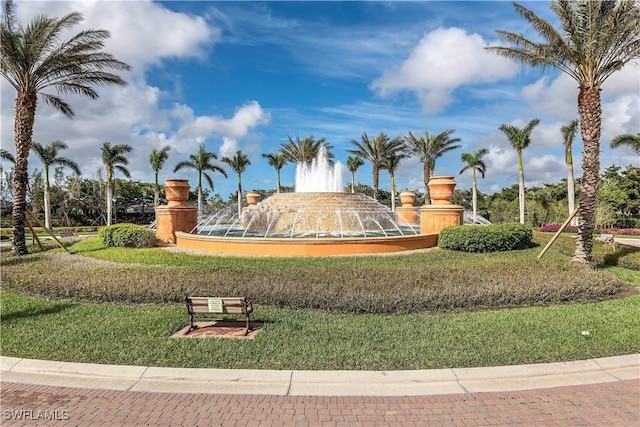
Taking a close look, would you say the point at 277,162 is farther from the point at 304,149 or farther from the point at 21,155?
the point at 21,155

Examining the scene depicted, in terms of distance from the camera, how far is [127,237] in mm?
16453

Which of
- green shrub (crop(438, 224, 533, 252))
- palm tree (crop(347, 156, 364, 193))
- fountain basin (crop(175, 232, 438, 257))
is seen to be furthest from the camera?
palm tree (crop(347, 156, 364, 193))

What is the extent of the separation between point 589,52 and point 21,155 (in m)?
19.6

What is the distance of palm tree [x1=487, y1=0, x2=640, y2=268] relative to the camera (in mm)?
11547

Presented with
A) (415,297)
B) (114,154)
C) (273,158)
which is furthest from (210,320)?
(273,158)

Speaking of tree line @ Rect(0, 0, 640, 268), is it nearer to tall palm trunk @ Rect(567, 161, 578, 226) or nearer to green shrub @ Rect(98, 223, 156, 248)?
green shrub @ Rect(98, 223, 156, 248)

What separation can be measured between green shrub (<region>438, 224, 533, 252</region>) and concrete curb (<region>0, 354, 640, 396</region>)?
9.38 meters

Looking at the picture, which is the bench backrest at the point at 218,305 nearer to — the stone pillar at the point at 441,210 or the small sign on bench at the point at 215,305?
the small sign on bench at the point at 215,305

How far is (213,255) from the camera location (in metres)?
14.5

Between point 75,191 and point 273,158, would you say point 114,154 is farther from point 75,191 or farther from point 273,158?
point 273,158

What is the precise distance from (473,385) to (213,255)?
11128mm

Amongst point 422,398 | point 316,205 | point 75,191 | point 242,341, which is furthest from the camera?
point 75,191

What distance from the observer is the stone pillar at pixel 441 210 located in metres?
16.9

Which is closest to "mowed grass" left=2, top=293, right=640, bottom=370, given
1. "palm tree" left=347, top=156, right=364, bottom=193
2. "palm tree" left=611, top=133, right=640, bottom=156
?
"palm tree" left=611, top=133, right=640, bottom=156
